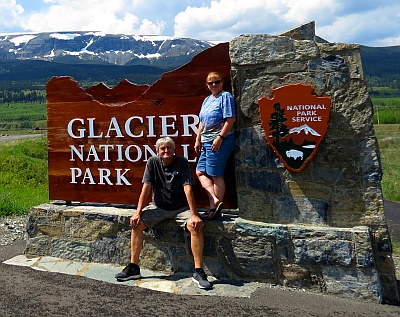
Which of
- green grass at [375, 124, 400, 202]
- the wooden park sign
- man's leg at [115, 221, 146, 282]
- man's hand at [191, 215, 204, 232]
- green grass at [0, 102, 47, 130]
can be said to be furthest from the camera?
green grass at [0, 102, 47, 130]

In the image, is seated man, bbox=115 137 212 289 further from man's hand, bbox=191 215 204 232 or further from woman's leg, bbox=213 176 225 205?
woman's leg, bbox=213 176 225 205

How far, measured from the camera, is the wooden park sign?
502 centimetres

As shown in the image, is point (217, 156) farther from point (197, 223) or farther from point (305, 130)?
point (305, 130)

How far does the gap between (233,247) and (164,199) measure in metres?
0.84

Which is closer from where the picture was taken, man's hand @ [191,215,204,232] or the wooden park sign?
man's hand @ [191,215,204,232]

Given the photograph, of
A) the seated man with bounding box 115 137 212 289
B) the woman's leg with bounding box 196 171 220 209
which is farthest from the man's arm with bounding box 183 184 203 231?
the woman's leg with bounding box 196 171 220 209

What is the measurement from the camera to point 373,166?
4.21 m

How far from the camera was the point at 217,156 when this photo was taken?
15.4ft

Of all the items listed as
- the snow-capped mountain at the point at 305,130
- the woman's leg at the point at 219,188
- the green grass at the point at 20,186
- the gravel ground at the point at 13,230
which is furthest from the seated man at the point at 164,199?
the green grass at the point at 20,186

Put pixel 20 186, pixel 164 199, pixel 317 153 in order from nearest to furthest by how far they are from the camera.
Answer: pixel 317 153, pixel 164 199, pixel 20 186

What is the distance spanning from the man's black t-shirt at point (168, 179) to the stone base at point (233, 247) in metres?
0.25

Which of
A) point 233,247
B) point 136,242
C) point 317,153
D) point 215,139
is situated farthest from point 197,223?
point 317,153

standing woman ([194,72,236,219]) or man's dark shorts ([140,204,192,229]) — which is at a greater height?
standing woman ([194,72,236,219])

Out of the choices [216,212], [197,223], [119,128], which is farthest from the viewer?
[119,128]
